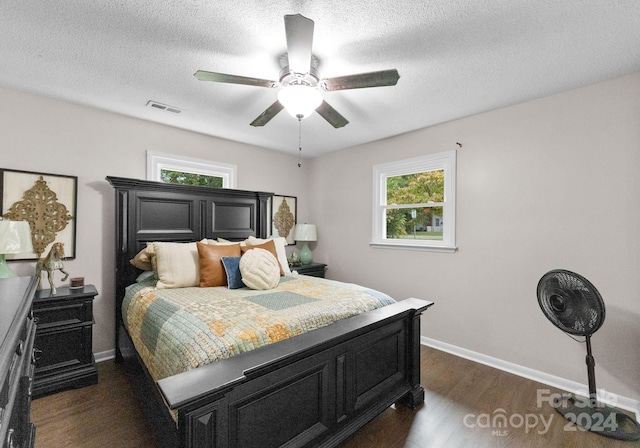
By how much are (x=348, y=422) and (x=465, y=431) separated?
2.71 feet

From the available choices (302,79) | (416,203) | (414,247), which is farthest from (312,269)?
(302,79)

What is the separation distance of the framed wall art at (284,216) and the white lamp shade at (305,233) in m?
0.20

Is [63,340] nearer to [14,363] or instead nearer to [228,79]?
[14,363]

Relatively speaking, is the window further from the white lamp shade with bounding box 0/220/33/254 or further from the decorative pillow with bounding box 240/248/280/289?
the white lamp shade with bounding box 0/220/33/254

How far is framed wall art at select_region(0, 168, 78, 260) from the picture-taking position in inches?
100.0

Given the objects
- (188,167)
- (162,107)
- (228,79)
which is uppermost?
(162,107)

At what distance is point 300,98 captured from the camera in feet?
6.13

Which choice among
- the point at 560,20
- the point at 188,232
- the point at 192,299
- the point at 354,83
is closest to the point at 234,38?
the point at 354,83

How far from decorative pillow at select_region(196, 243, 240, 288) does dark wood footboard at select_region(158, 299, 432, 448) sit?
1.32 meters

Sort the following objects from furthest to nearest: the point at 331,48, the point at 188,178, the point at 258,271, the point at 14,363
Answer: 1. the point at 188,178
2. the point at 258,271
3. the point at 331,48
4. the point at 14,363

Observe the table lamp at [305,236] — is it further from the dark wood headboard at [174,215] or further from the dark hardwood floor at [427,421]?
the dark hardwood floor at [427,421]

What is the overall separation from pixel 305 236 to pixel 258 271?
1.90m

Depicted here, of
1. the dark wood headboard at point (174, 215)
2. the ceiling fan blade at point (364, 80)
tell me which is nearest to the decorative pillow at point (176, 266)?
the dark wood headboard at point (174, 215)

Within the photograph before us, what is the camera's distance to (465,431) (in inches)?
78.0
